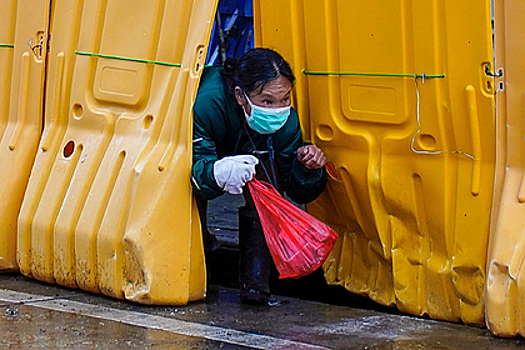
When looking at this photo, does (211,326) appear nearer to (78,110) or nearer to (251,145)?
(251,145)

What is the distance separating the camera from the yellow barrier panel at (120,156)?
397cm

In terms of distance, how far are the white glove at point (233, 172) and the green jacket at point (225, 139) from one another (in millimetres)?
50

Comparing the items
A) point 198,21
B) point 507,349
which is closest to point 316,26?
point 198,21

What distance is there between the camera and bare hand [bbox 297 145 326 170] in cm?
386

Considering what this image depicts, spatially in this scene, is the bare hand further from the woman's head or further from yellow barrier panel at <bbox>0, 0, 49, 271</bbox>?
yellow barrier panel at <bbox>0, 0, 49, 271</bbox>

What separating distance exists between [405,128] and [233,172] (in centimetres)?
72

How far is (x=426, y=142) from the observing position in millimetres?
3740

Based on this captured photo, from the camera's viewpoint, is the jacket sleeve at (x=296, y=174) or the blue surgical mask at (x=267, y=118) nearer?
the blue surgical mask at (x=267, y=118)

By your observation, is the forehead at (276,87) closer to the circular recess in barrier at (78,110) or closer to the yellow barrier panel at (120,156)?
the yellow barrier panel at (120,156)

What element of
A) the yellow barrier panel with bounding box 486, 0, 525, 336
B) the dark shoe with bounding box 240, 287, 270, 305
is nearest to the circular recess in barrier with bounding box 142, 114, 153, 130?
the dark shoe with bounding box 240, 287, 270, 305

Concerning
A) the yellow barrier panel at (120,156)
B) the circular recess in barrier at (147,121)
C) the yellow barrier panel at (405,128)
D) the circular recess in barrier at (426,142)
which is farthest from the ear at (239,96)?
the circular recess in barrier at (426,142)

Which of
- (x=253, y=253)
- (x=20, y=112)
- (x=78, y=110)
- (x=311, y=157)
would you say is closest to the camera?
(x=311, y=157)

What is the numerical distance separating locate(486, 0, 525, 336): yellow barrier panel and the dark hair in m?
0.87

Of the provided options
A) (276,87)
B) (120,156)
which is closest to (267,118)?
(276,87)
